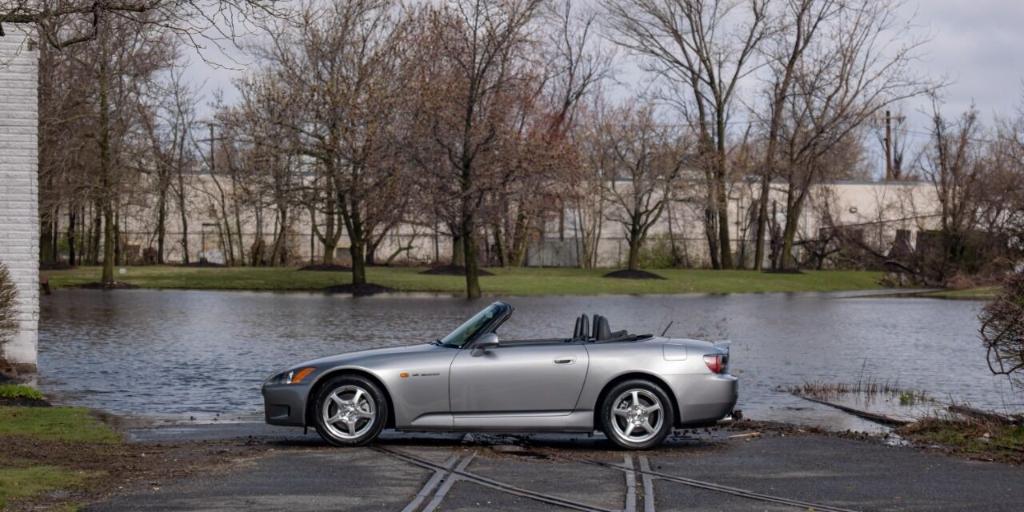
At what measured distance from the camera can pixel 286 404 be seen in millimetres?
12117

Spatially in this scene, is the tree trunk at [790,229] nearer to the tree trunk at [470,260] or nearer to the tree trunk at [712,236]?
the tree trunk at [712,236]

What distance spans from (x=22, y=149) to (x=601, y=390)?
38.8ft

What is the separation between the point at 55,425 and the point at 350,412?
12.3 feet

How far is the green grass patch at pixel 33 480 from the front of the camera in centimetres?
941

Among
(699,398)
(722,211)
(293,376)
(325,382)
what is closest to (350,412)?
(325,382)

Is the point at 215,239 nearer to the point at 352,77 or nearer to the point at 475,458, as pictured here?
the point at 352,77

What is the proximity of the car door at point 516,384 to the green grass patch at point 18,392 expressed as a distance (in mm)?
6909

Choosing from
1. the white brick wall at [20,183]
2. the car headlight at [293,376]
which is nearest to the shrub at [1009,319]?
the car headlight at [293,376]

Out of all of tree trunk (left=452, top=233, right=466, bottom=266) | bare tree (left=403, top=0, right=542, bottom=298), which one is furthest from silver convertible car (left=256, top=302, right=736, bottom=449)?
tree trunk (left=452, top=233, right=466, bottom=266)

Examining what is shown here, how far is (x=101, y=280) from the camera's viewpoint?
169 ft

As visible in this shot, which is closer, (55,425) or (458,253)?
(55,425)

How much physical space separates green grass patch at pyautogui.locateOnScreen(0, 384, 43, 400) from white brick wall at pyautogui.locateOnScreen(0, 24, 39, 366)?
11.2 ft

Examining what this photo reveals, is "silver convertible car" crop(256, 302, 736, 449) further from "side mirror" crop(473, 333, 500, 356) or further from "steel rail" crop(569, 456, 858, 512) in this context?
"steel rail" crop(569, 456, 858, 512)

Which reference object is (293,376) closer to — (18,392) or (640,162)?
(18,392)
